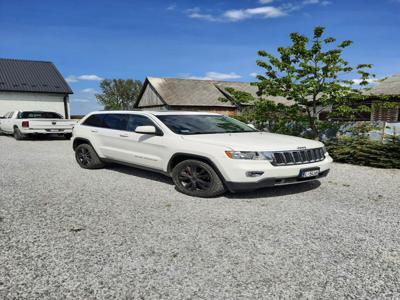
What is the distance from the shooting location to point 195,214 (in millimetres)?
4445

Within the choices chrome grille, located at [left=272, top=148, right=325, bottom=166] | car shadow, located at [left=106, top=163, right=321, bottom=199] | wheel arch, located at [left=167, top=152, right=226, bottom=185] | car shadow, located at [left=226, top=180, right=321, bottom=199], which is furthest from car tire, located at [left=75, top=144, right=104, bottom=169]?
chrome grille, located at [left=272, top=148, right=325, bottom=166]

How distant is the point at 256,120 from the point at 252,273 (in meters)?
10.1

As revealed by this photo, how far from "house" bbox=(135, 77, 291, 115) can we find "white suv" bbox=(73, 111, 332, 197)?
23607 millimetres

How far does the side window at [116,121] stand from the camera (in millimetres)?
6664

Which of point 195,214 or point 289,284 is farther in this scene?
point 195,214

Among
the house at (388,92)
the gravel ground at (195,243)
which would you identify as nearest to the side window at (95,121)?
the gravel ground at (195,243)

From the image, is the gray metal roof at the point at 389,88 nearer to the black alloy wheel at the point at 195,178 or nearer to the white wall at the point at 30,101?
the black alloy wheel at the point at 195,178

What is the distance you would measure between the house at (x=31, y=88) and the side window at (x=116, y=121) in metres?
25.0

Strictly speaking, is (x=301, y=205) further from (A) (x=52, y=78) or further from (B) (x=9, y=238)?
(A) (x=52, y=78)

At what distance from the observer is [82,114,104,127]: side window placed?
7.31m

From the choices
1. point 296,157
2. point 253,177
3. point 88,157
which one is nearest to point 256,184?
point 253,177

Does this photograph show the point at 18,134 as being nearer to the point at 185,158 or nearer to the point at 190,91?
the point at 185,158

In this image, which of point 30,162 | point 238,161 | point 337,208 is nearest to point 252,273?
point 238,161

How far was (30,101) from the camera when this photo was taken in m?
28.7
